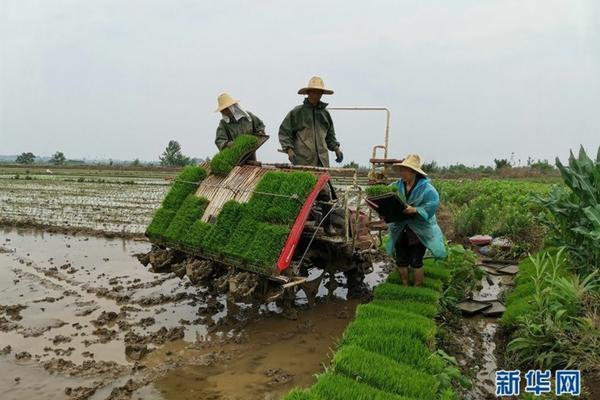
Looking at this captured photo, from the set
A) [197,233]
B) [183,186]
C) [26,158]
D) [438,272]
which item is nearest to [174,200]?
[183,186]

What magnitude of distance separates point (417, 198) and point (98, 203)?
623 inches

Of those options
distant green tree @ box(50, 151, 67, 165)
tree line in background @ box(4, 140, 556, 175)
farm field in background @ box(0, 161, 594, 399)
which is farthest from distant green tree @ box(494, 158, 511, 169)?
distant green tree @ box(50, 151, 67, 165)

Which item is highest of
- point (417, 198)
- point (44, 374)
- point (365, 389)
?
point (417, 198)

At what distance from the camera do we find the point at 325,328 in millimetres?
5836

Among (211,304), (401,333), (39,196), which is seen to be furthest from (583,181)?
(39,196)

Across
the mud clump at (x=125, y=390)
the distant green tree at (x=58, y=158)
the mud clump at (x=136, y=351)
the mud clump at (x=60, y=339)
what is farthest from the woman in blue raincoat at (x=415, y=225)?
the distant green tree at (x=58, y=158)

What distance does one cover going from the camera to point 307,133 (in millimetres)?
7035

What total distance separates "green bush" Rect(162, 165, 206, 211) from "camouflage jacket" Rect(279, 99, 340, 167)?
4.35 ft

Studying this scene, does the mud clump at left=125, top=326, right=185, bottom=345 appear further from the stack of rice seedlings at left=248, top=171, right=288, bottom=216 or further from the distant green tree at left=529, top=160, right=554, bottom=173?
the distant green tree at left=529, top=160, right=554, bottom=173

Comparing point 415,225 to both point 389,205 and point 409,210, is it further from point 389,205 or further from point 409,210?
point 389,205

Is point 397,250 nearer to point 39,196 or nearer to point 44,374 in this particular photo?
point 44,374

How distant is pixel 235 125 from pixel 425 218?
3.35 meters

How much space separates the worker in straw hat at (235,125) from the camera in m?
7.11

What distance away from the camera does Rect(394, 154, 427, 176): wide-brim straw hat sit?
5.33 m
